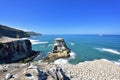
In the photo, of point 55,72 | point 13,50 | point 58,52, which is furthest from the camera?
point 58,52

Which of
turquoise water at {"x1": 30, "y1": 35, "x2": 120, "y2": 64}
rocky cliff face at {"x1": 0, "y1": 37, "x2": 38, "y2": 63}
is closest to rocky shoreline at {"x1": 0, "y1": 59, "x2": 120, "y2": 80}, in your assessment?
turquoise water at {"x1": 30, "y1": 35, "x2": 120, "y2": 64}

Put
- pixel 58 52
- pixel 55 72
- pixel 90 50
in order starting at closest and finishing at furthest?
pixel 55 72
pixel 58 52
pixel 90 50

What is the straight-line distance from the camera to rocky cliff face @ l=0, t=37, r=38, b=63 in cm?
4005

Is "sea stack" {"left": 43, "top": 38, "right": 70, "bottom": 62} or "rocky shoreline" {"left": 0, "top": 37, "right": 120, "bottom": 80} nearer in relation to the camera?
"rocky shoreline" {"left": 0, "top": 37, "right": 120, "bottom": 80}

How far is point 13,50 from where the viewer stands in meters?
43.3

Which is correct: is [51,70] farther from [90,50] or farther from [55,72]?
[90,50]

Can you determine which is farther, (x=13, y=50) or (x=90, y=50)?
(x=90, y=50)

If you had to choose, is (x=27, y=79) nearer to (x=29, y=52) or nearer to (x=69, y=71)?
(x=69, y=71)

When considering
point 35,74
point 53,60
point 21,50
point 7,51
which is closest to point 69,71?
point 35,74

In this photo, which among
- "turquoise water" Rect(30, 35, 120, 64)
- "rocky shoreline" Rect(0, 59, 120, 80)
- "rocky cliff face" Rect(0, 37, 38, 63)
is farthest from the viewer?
"turquoise water" Rect(30, 35, 120, 64)

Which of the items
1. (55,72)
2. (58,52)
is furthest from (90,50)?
(55,72)

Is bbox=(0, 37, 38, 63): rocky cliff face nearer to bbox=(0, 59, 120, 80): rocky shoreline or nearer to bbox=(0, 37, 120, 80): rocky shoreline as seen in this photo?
bbox=(0, 37, 120, 80): rocky shoreline

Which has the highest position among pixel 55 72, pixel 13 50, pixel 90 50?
pixel 55 72

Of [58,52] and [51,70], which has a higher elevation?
[51,70]
